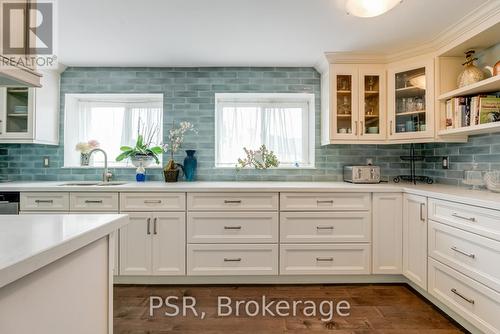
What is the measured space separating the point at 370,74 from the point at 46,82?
349 cm

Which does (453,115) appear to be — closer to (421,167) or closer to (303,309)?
(421,167)

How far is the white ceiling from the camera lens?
1.95 m

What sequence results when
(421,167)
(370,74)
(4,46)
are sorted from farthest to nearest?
(421,167), (370,74), (4,46)

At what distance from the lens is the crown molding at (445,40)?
191cm

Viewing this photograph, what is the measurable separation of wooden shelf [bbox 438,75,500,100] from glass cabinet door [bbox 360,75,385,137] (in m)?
0.56

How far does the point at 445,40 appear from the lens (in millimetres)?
2334

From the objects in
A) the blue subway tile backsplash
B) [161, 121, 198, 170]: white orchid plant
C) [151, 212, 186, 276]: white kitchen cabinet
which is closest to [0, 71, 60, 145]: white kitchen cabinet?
the blue subway tile backsplash

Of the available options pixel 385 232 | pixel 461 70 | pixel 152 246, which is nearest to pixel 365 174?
pixel 385 232

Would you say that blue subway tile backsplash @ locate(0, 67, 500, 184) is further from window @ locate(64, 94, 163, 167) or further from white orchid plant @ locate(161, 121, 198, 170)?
window @ locate(64, 94, 163, 167)

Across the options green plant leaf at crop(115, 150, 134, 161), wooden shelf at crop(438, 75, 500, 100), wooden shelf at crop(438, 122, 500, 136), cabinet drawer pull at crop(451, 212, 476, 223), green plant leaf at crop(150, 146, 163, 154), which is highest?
wooden shelf at crop(438, 75, 500, 100)

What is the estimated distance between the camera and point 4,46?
2.44 ft

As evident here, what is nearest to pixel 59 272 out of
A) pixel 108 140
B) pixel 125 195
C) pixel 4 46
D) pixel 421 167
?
pixel 4 46

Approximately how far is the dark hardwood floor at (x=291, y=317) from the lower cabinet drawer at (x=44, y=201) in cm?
93

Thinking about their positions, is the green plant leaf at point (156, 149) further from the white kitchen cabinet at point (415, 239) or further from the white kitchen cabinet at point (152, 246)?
the white kitchen cabinet at point (415, 239)
